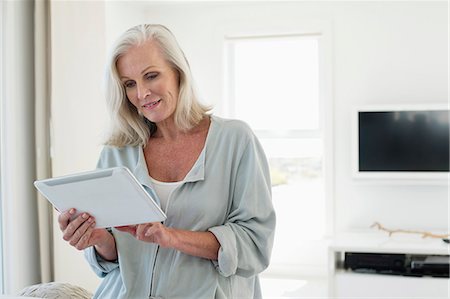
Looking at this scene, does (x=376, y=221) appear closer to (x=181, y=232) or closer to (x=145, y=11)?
(x=145, y=11)

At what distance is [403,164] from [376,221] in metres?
0.51

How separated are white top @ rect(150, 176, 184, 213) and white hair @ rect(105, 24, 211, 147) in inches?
5.0

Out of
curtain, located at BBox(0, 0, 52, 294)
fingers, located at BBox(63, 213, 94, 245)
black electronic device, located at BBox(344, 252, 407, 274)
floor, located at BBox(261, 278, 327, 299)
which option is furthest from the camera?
floor, located at BBox(261, 278, 327, 299)

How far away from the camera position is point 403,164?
14.3 feet

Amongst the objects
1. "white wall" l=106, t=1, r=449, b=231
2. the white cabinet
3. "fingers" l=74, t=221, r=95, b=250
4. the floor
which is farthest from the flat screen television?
"fingers" l=74, t=221, r=95, b=250

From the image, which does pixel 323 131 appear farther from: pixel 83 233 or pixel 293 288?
pixel 83 233

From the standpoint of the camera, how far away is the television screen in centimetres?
430

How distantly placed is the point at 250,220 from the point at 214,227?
0.09 metres

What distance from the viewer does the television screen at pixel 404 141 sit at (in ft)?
14.1

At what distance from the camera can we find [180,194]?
4.31 feet

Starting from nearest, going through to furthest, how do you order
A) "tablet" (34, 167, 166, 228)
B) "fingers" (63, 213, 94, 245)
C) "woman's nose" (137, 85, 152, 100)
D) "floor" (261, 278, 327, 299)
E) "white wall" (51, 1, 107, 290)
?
"tablet" (34, 167, 166, 228)
"fingers" (63, 213, 94, 245)
"woman's nose" (137, 85, 152, 100)
"white wall" (51, 1, 107, 290)
"floor" (261, 278, 327, 299)

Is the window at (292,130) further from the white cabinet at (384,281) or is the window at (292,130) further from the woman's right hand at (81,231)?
the woman's right hand at (81,231)

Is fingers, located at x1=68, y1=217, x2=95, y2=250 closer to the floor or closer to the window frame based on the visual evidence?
the floor

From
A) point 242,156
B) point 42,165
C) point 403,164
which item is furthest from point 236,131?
point 403,164
